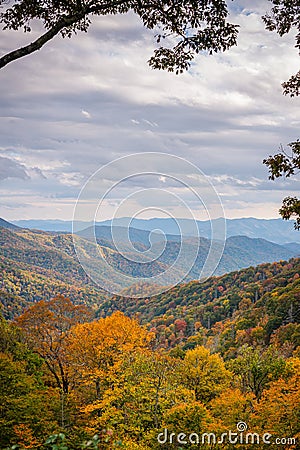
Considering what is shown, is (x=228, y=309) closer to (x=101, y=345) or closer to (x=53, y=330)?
(x=53, y=330)

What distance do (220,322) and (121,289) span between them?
214 feet

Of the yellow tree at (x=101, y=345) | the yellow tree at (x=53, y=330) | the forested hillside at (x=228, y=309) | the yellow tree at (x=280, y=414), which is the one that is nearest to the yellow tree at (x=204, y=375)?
the yellow tree at (x=101, y=345)

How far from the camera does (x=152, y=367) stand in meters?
16.6

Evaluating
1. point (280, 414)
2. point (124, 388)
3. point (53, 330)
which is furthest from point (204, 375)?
point (53, 330)

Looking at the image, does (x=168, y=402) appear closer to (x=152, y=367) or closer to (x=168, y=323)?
(x=152, y=367)

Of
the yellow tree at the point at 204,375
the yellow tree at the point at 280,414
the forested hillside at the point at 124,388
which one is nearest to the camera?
the forested hillside at the point at 124,388

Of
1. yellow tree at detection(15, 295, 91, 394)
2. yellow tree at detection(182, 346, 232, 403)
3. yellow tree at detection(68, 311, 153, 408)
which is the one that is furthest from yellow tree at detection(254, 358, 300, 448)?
yellow tree at detection(15, 295, 91, 394)

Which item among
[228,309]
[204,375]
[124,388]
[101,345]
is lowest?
[228,309]

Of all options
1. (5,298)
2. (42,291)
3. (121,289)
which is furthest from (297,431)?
(42,291)

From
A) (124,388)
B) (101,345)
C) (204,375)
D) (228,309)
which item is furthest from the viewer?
(228,309)

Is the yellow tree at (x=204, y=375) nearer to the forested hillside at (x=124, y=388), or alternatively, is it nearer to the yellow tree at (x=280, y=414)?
Result: the forested hillside at (x=124, y=388)

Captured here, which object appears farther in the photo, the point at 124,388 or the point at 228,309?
the point at 228,309

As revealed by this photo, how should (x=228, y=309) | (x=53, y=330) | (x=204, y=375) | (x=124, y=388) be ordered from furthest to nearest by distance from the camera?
1. (x=228, y=309)
2. (x=53, y=330)
3. (x=204, y=375)
4. (x=124, y=388)

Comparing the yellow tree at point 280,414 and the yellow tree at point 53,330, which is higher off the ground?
the yellow tree at point 53,330
